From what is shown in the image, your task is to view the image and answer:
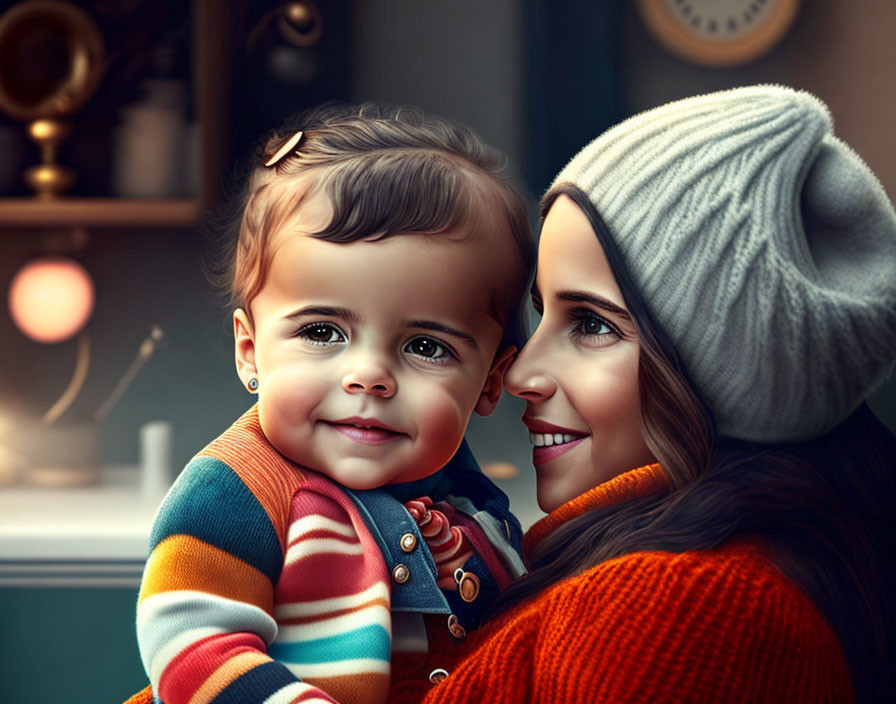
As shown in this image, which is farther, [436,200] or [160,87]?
[160,87]

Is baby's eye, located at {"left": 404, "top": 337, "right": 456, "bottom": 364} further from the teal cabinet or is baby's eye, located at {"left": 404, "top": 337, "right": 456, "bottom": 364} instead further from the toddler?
the teal cabinet

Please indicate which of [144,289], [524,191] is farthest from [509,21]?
[524,191]

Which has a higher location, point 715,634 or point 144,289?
point 715,634

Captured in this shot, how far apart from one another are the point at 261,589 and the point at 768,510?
35cm

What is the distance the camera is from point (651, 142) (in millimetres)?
764

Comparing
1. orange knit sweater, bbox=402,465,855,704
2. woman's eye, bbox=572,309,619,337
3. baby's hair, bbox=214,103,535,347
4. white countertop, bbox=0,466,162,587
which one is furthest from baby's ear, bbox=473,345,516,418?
white countertop, bbox=0,466,162,587

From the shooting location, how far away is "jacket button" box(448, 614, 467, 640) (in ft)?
2.55

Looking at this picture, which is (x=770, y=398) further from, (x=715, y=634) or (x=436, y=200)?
(x=436, y=200)

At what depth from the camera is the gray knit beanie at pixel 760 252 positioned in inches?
28.0

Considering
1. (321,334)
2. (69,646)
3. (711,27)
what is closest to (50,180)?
(69,646)

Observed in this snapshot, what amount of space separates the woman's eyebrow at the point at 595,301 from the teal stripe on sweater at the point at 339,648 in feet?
0.91

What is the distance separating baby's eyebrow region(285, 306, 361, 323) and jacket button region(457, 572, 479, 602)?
217 mm

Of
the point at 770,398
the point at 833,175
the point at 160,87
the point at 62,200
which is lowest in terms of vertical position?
the point at 62,200

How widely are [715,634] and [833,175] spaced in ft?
1.12
